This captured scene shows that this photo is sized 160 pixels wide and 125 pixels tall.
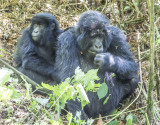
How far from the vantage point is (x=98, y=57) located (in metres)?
3.87

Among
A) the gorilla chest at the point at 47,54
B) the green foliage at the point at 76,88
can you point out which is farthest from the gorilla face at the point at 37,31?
the green foliage at the point at 76,88

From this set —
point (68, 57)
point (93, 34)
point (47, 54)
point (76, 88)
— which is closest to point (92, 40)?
point (93, 34)

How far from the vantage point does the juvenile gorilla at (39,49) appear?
5.40 meters

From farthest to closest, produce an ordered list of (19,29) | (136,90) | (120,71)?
(19,29) < (136,90) < (120,71)

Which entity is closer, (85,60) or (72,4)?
(85,60)

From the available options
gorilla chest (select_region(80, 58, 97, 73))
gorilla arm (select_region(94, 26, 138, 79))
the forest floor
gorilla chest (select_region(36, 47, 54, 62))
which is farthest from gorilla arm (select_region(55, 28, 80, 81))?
gorilla chest (select_region(36, 47, 54, 62))

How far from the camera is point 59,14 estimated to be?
6930mm

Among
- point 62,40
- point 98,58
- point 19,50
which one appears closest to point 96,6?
point 19,50

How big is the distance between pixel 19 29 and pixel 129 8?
2466 mm

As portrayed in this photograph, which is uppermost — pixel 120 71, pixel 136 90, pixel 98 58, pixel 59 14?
pixel 59 14

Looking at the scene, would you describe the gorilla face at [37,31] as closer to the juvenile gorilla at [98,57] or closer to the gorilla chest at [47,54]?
the gorilla chest at [47,54]

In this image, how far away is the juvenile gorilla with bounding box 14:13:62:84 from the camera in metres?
5.40

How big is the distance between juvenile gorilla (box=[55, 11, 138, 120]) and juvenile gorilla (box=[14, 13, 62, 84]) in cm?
99

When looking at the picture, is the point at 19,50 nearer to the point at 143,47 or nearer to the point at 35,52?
the point at 35,52
